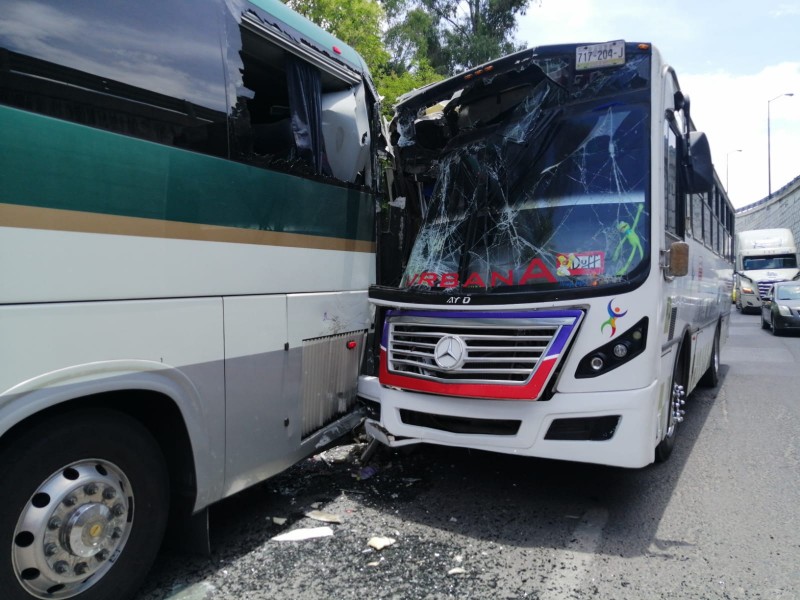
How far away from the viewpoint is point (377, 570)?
11.4 feet

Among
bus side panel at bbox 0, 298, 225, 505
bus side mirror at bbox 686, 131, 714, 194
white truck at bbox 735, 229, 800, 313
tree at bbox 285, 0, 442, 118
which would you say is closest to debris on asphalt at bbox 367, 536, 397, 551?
bus side panel at bbox 0, 298, 225, 505

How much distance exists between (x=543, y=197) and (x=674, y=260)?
99cm

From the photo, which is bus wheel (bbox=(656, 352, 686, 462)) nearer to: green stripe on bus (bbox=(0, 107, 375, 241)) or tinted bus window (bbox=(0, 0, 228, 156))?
green stripe on bus (bbox=(0, 107, 375, 241))

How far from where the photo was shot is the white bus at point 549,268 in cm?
387

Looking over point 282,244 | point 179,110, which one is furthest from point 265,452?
point 179,110

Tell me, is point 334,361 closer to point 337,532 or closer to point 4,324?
point 337,532

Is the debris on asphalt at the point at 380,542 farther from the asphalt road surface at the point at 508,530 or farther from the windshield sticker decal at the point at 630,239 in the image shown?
the windshield sticker decal at the point at 630,239

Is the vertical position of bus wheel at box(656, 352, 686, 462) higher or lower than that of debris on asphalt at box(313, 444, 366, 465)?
higher

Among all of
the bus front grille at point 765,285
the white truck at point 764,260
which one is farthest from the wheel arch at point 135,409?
the bus front grille at point 765,285

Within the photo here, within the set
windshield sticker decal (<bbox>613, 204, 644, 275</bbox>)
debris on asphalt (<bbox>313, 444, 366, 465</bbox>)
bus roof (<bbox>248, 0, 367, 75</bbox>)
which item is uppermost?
bus roof (<bbox>248, 0, 367, 75</bbox>)

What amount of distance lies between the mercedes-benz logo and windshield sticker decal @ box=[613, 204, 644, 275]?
1127mm

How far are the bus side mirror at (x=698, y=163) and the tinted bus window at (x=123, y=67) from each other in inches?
139

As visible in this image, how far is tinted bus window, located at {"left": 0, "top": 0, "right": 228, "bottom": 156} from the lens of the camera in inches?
99.0

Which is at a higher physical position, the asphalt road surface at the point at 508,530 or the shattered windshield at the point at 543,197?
the shattered windshield at the point at 543,197
